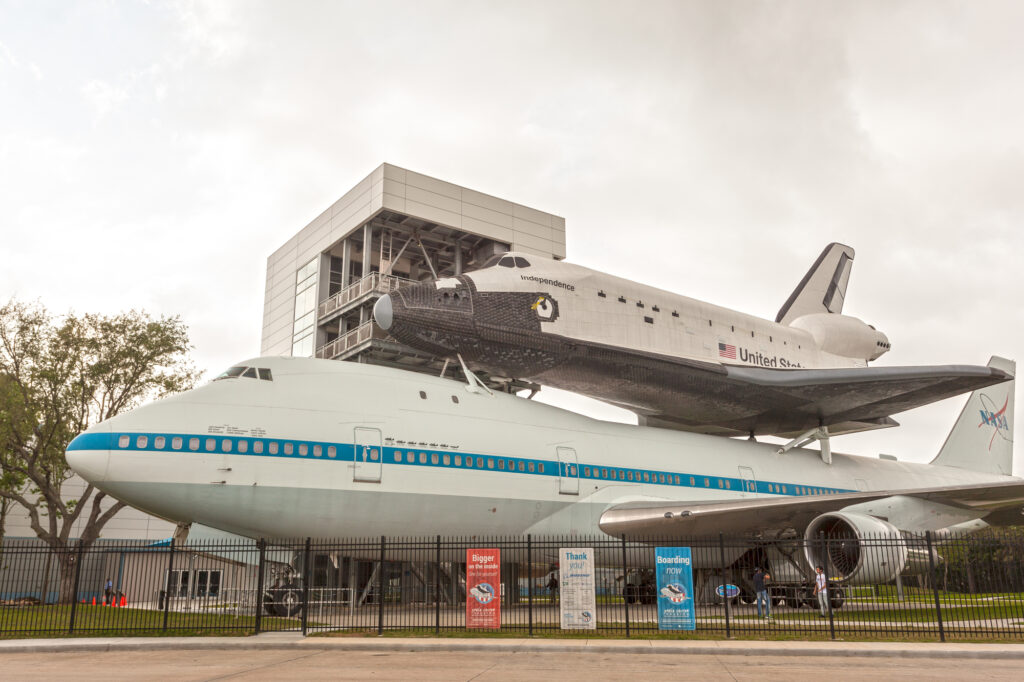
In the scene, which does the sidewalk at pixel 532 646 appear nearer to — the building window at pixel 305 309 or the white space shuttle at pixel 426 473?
the white space shuttle at pixel 426 473

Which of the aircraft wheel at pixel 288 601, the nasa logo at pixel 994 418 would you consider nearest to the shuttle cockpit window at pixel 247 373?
the aircraft wheel at pixel 288 601

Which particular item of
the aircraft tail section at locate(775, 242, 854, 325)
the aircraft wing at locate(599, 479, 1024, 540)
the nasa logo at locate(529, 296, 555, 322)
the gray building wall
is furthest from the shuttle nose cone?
the aircraft tail section at locate(775, 242, 854, 325)

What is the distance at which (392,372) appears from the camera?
17578 millimetres

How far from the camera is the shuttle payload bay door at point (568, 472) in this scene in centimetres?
1866

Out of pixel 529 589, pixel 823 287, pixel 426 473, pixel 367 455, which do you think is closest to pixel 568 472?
pixel 426 473

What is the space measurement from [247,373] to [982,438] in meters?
29.1

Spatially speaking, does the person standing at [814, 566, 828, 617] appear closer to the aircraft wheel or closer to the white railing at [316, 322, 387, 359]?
the aircraft wheel

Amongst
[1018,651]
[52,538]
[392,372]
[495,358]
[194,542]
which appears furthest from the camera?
[52,538]

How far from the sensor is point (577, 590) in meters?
14.2

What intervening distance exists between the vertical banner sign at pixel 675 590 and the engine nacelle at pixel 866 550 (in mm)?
2946

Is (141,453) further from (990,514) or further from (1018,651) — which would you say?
(990,514)

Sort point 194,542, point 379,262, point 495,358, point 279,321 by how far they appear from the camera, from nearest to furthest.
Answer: point 194,542 → point 495,358 → point 379,262 → point 279,321

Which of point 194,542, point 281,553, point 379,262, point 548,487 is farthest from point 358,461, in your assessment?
point 379,262

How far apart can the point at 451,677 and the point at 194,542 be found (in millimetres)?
8529
